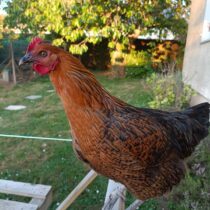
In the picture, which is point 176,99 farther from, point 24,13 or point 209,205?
point 24,13

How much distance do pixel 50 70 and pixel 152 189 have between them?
3.64ft

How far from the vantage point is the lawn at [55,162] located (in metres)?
2.93

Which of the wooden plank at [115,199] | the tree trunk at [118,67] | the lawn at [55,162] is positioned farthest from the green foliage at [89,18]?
the wooden plank at [115,199]

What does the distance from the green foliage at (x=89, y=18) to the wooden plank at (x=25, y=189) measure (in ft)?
20.9

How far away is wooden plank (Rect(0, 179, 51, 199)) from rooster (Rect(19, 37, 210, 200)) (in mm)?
983

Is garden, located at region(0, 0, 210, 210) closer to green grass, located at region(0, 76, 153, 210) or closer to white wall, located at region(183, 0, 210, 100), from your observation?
green grass, located at region(0, 76, 153, 210)

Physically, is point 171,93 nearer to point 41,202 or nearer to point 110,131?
point 41,202

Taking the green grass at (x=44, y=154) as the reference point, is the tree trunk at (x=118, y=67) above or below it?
above

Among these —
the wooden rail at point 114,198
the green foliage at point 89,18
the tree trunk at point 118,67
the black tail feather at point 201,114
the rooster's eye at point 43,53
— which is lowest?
the tree trunk at point 118,67

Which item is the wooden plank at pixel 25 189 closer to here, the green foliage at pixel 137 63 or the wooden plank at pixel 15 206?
the wooden plank at pixel 15 206

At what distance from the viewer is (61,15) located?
837cm

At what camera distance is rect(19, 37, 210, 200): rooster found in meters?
1.47

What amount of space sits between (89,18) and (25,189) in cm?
681

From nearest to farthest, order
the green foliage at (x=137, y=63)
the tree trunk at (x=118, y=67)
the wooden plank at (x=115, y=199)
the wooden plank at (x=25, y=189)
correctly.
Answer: the wooden plank at (x=115, y=199) → the wooden plank at (x=25, y=189) → the green foliage at (x=137, y=63) → the tree trunk at (x=118, y=67)
